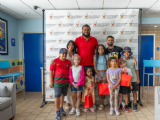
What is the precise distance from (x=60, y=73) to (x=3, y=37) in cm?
221

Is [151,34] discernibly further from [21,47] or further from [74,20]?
[21,47]

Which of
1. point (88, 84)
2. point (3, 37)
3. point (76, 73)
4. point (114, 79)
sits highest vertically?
point (3, 37)

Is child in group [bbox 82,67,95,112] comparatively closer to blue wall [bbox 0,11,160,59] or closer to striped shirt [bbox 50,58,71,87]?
striped shirt [bbox 50,58,71,87]

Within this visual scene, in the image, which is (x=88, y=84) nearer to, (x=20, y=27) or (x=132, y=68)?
(x=132, y=68)

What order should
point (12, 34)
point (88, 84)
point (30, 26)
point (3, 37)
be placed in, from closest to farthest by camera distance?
point (88, 84) → point (3, 37) → point (12, 34) → point (30, 26)

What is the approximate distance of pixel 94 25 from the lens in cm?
339

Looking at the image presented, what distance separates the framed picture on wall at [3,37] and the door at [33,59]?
70 centimetres

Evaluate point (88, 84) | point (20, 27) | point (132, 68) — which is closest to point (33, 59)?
point (20, 27)

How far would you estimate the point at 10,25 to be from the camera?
4055mm

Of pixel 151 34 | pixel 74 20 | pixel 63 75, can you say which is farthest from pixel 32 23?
pixel 151 34

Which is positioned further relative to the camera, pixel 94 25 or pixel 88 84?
pixel 94 25

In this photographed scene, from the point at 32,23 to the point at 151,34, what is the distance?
4.20m

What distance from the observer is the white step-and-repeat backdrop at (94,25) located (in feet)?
10.9

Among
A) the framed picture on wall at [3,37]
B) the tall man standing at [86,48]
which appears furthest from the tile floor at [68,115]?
the framed picture on wall at [3,37]
